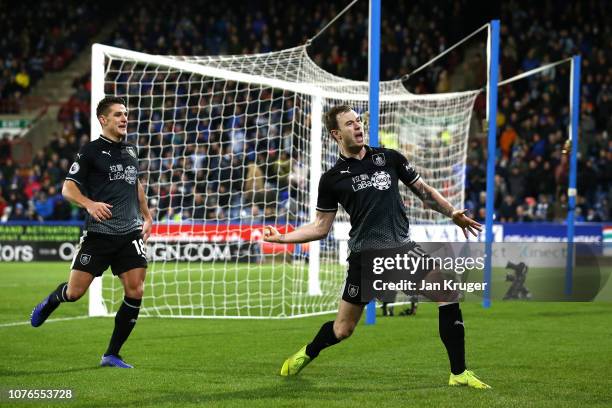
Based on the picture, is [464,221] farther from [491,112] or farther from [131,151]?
Result: [491,112]

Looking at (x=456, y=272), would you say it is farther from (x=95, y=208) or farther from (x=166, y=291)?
(x=166, y=291)

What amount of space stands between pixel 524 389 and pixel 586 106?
20.8 meters

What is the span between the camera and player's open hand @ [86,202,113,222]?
26.2ft

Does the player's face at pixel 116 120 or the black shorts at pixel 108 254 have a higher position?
the player's face at pixel 116 120

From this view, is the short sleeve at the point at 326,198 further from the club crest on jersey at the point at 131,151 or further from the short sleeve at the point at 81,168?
the short sleeve at the point at 81,168

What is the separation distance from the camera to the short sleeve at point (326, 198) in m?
7.42

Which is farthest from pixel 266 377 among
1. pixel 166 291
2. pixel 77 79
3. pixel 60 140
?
pixel 77 79

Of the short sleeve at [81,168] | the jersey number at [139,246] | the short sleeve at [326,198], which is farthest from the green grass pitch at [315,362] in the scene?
the short sleeve at [81,168]

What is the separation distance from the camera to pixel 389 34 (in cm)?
3102

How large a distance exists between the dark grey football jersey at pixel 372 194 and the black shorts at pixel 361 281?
0.08 metres

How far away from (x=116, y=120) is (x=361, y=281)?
2708 mm

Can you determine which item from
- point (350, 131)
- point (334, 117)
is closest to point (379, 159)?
point (350, 131)

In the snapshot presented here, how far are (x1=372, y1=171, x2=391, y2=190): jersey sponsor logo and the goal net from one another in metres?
5.69

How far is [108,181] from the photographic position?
27.8 ft
